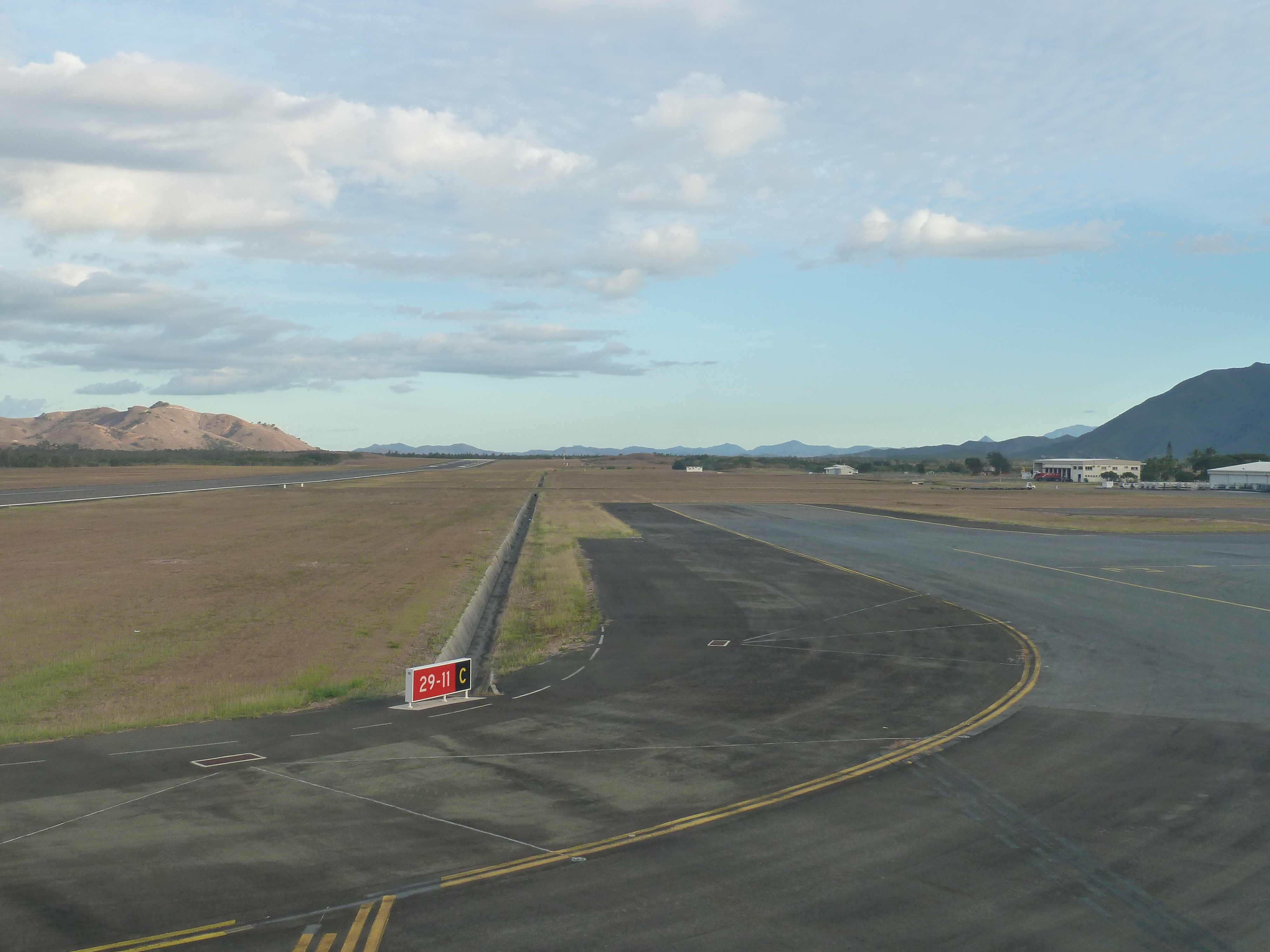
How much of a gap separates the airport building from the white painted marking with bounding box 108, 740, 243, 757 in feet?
601

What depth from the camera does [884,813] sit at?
578 inches

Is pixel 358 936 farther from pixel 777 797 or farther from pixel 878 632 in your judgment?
pixel 878 632

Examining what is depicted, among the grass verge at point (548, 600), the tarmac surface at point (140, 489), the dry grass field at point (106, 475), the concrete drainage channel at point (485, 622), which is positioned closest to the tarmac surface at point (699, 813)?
the concrete drainage channel at point (485, 622)

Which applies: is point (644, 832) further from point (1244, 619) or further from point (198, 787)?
point (1244, 619)

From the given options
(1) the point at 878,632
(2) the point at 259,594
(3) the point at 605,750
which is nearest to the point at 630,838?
(3) the point at 605,750

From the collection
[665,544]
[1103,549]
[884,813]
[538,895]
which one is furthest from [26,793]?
[1103,549]

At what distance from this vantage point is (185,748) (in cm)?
1820

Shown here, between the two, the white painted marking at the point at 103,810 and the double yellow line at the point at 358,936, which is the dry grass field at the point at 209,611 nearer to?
the white painted marking at the point at 103,810

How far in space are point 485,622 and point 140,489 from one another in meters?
95.8

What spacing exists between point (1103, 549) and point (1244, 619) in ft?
84.2

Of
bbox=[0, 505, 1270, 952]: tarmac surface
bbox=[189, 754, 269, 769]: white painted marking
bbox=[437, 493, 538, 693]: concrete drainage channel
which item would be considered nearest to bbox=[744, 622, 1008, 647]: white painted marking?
bbox=[0, 505, 1270, 952]: tarmac surface

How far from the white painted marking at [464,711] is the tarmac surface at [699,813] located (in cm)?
11

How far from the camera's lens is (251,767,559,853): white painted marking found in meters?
13.4

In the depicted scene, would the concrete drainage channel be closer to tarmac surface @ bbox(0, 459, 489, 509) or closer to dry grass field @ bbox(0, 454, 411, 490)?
tarmac surface @ bbox(0, 459, 489, 509)
